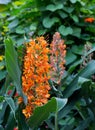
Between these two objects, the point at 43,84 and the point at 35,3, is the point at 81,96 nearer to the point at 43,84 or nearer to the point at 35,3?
the point at 43,84

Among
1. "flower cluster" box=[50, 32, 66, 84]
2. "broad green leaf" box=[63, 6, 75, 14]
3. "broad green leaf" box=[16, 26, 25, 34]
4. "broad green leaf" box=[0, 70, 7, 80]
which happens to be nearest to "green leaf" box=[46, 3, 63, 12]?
"broad green leaf" box=[63, 6, 75, 14]

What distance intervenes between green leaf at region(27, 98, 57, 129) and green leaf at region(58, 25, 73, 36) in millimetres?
1766

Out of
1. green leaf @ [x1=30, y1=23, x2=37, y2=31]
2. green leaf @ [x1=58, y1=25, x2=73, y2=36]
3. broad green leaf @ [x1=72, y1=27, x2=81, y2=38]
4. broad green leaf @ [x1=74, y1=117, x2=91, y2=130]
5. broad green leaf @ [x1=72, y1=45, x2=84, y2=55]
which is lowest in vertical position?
broad green leaf @ [x1=72, y1=45, x2=84, y2=55]

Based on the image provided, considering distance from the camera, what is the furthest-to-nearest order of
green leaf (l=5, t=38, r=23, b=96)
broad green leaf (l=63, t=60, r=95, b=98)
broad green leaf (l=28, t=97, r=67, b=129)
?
broad green leaf (l=63, t=60, r=95, b=98) < green leaf (l=5, t=38, r=23, b=96) < broad green leaf (l=28, t=97, r=67, b=129)

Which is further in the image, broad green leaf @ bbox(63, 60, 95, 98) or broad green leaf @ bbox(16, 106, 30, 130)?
broad green leaf @ bbox(63, 60, 95, 98)

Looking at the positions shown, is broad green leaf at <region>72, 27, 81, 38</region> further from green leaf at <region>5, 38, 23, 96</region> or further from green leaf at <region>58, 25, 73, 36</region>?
green leaf at <region>5, 38, 23, 96</region>

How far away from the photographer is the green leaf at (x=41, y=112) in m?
1.96

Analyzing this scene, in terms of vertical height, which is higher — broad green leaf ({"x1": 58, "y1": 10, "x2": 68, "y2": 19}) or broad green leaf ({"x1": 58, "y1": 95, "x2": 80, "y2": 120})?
broad green leaf ({"x1": 58, "y1": 10, "x2": 68, "y2": 19})

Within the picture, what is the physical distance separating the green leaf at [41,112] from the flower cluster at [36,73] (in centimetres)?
3

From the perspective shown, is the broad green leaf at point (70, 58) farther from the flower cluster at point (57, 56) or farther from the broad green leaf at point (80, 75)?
the flower cluster at point (57, 56)

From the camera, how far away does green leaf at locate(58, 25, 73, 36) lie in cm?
382

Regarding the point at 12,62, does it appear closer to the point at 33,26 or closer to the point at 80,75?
the point at 80,75

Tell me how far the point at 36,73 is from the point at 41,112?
20 centimetres

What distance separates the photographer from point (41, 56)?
2.00 metres
